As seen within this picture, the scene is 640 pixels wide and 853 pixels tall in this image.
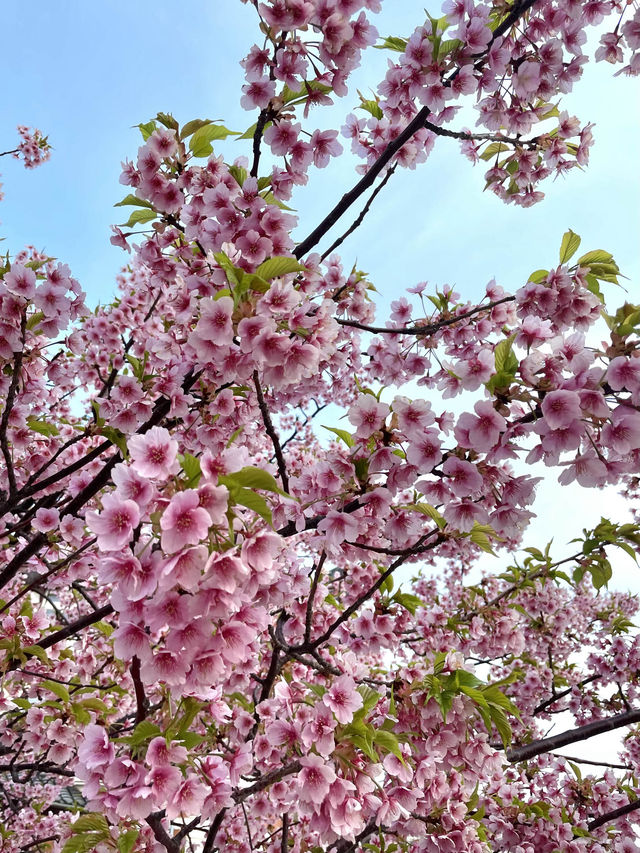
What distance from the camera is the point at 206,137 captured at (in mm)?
2738

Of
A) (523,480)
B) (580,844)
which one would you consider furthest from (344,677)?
(580,844)

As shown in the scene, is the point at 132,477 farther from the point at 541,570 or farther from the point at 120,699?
the point at 120,699

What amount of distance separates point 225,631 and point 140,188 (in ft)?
7.61

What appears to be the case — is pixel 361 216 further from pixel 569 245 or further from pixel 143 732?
pixel 143 732

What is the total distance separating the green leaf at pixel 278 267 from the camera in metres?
1.97

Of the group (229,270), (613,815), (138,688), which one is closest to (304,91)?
(229,270)

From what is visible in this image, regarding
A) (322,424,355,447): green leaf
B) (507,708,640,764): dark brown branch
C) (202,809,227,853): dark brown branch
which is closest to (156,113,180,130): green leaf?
(322,424,355,447): green leaf

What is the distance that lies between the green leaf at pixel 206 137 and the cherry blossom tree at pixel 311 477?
1 cm

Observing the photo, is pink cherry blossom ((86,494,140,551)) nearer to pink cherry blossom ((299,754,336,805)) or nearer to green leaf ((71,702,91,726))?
pink cherry blossom ((299,754,336,805))

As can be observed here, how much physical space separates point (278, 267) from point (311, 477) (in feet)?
3.62

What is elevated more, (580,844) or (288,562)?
(288,562)

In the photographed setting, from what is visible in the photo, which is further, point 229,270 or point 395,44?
point 395,44

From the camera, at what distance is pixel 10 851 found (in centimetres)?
442

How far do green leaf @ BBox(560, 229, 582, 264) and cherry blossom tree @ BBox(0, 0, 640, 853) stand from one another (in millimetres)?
16
